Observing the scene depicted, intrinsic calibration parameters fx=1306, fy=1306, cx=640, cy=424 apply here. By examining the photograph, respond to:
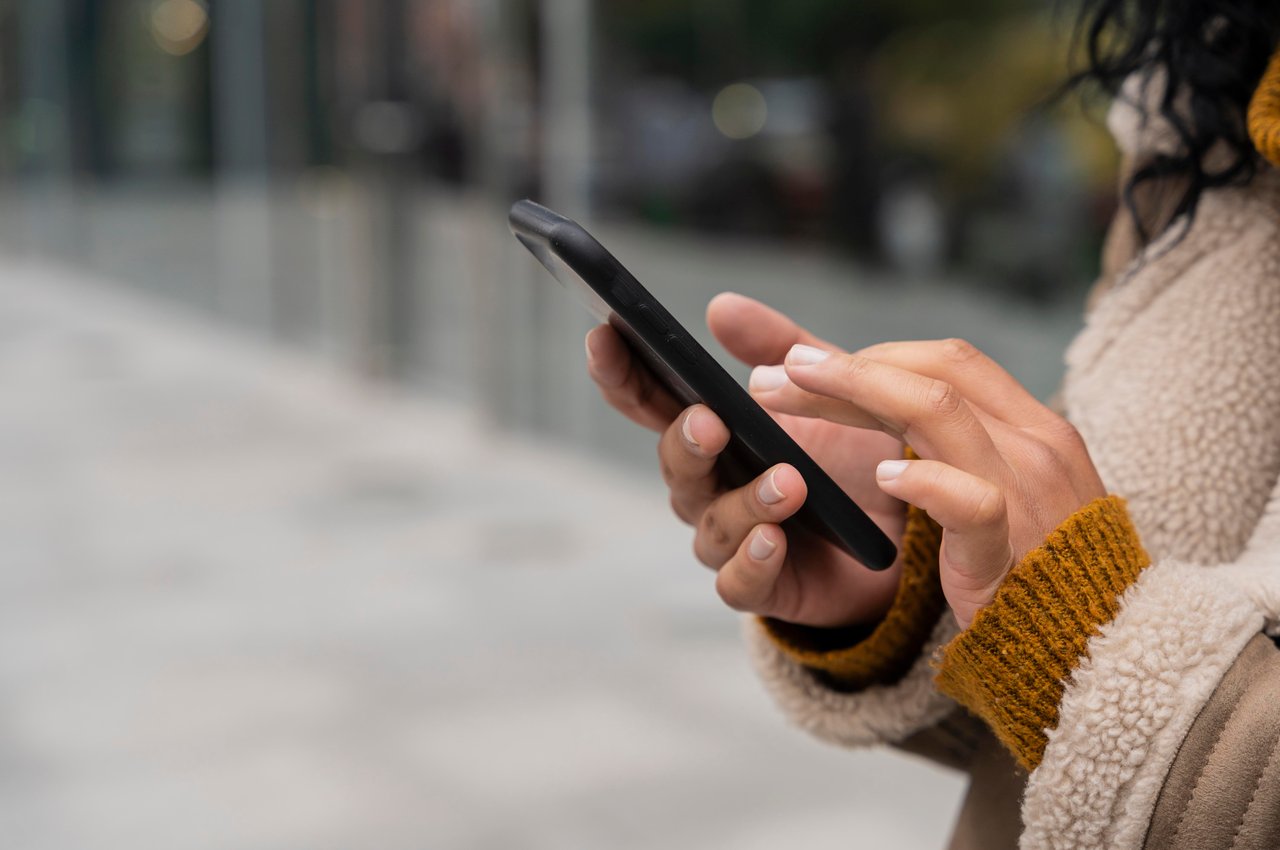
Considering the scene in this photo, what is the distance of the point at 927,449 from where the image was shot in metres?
0.74

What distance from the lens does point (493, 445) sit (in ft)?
17.8

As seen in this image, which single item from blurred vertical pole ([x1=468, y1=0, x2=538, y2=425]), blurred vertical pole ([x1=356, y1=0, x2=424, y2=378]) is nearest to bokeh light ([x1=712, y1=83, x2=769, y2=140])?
blurred vertical pole ([x1=468, y1=0, x2=538, y2=425])

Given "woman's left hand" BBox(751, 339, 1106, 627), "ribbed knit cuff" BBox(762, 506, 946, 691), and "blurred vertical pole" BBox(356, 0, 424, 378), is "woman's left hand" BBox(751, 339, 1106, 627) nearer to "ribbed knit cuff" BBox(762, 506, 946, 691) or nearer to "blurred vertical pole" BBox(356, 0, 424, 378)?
"ribbed knit cuff" BBox(762, 506, 946, 691)

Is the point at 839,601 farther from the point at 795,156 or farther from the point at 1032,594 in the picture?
the point at 795,156

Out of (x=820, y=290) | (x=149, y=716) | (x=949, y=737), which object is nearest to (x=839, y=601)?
(x=949, y=737)

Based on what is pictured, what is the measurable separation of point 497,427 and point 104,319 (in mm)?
5514

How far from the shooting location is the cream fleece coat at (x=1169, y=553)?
0.74 m

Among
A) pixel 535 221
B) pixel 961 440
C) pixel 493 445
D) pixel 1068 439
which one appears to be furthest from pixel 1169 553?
pixel 493 445

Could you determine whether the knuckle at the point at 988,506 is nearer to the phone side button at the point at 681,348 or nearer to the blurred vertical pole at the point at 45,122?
the phone side button at the point at 681,348

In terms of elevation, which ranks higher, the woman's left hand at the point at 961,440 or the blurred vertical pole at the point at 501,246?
the woman's left hand at the point at 961,440

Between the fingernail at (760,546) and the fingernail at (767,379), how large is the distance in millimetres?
96

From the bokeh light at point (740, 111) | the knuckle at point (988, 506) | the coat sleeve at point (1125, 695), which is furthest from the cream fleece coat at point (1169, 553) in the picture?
the bokeh light at point (740, 111)

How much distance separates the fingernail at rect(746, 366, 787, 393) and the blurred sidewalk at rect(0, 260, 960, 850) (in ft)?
5.63

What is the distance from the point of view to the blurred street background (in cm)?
259
